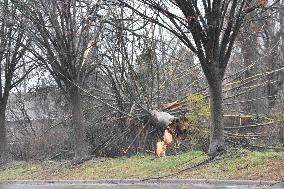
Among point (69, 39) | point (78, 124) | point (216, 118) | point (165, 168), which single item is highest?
point (69, 39)

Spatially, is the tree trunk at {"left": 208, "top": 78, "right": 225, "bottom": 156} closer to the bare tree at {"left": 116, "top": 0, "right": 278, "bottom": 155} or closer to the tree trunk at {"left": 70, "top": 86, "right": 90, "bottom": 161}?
the bare tree at {"left": 116, "top": 0, "right": 278, "bottom": 155}

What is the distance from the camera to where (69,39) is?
2230 cm

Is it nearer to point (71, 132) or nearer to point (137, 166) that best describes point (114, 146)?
point (71, 132)

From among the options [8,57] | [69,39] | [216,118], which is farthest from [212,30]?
[8,57]

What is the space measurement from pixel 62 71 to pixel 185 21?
27.7 feet

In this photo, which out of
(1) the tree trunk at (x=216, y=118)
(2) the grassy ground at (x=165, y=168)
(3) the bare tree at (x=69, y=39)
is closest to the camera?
(2) the grassy ground at (x=165, y=168)

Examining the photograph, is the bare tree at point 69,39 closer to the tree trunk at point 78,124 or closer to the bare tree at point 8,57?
the tree trunk at point 78,124

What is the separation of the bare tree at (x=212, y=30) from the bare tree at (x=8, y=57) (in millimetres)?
10593

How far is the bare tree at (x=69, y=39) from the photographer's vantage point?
72.3 ft

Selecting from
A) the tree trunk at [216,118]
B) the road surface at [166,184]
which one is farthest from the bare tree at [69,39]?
the tree trunk at [216,118]

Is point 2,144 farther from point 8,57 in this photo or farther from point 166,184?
point 166,184

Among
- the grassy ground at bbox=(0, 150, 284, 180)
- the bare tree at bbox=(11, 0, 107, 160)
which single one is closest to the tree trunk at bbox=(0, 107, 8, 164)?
the grassy ground at bbox=(0, 150, 284, 180)

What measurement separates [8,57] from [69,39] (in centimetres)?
742

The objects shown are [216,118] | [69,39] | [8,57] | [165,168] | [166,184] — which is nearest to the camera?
[166,184]
